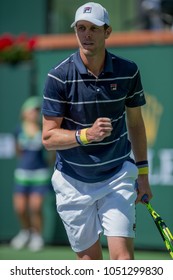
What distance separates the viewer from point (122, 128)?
579 cm

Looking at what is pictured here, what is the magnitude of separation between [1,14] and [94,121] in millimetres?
6795

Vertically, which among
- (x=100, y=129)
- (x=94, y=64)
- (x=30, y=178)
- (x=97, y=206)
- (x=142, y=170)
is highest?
(x=94, y=64)

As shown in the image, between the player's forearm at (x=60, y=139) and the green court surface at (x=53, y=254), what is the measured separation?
4.01 meters

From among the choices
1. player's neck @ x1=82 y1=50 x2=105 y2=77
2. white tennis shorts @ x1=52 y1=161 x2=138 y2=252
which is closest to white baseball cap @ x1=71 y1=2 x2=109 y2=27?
player's neck @ x1=82 y1=50 x2=105 y2=77

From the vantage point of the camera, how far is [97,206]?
582 cm

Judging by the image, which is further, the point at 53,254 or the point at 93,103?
the point at 53,254

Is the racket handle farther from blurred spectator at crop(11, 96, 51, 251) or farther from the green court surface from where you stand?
blurred spectator at crop(11, 96, 51, 251)

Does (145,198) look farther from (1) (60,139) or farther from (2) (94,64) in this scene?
(2) (94,64)

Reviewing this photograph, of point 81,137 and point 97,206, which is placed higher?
point 81,137

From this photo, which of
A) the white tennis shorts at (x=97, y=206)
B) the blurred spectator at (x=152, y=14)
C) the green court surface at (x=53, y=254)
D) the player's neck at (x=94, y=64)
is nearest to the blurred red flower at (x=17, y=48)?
the blurred spectator at (x=152, y=14)

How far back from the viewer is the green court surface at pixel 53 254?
31.5ft

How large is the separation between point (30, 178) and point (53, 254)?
3.56 feet

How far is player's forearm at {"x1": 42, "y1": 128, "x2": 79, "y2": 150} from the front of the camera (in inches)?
216

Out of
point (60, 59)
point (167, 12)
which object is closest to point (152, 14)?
point (167, 12)
